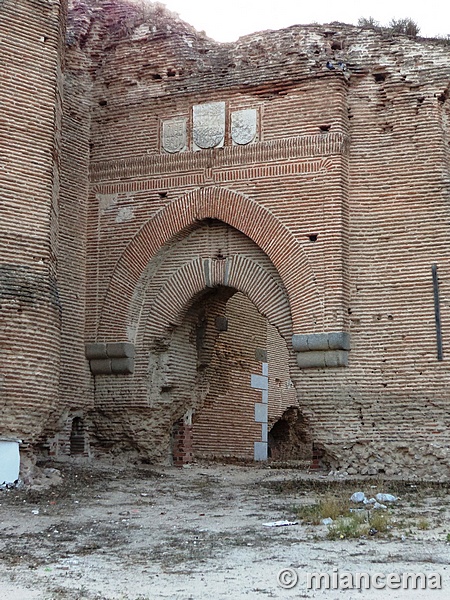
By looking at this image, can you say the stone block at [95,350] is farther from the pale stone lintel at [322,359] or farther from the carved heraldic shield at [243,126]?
the carved heraldic shield at [243,126]

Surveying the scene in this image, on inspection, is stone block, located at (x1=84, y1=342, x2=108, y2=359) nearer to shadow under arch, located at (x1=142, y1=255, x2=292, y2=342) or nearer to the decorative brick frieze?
shadow under arch, located at (x1=142, y1=255, x2=292, y2=342)

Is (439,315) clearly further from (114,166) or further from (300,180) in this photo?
(114,166)

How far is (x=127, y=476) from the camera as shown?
13.1m

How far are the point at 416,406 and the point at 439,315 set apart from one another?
4.00 feet

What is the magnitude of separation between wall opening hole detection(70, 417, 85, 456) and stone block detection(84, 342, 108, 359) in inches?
37.6

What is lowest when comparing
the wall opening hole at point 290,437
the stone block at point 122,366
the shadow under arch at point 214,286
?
the wall opening hole at point 290,437

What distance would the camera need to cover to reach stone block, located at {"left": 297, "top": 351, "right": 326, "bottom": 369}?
1320 centimetres

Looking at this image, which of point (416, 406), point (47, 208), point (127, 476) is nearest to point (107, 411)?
point (127, 476)

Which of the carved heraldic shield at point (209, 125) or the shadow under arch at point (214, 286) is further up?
the carved heraldic shield at point (209, 125)

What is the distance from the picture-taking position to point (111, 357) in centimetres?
1453

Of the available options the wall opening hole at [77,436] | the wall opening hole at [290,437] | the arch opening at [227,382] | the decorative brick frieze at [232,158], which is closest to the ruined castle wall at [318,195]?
the decorative brick frieze at [232,158]

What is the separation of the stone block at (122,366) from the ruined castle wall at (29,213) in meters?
2.26

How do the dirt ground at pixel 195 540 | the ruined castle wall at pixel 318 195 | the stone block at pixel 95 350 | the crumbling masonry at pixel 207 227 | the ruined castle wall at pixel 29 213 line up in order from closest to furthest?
the dirt ground at pixel 195 540, the ruined castle wall at pixel 29 213, the crumbling masonry at pixel 207 227, the ruined castle wall at pixel 318 195, the stone block at pixel 95 350

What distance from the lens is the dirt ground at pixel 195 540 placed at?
673 cm
